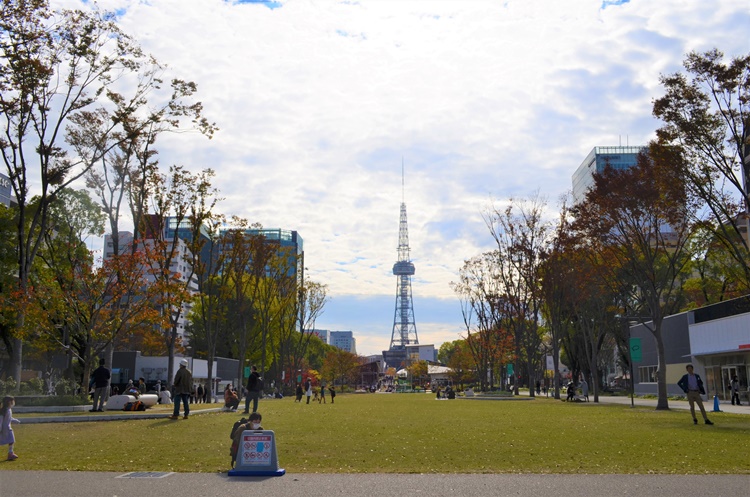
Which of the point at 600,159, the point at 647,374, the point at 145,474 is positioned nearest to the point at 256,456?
the point at 145,474

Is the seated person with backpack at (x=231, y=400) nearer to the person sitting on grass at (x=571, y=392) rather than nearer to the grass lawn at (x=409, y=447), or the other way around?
the grass lawn at (x=409, y=447)

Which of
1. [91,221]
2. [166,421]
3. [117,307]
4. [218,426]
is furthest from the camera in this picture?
[91,221]

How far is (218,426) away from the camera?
58.7 ft

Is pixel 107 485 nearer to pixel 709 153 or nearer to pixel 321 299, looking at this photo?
pixel 709 153

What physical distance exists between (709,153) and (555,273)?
20.6 metres

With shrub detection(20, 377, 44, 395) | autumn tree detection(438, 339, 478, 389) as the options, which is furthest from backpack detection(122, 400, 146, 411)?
autumn tree detection(438, 339, 478, 389)

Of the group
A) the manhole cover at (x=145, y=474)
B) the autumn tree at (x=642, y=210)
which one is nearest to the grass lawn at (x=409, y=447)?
the manhole cover at (x=145, y=474)

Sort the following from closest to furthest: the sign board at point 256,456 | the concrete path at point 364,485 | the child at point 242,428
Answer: the concrete path at point 364,485
the sign board at point 256,456
the child at point 242,428

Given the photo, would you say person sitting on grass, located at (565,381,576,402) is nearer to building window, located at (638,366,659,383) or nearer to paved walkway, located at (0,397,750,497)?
building window, located at (638,366,659,383)

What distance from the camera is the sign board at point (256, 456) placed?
9.52 m

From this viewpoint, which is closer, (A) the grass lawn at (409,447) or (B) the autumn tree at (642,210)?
(A) the grass lawn at (409,447)

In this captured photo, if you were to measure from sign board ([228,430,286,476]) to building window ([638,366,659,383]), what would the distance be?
47.5 meters

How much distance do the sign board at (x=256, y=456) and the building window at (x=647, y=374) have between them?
47.5 metres

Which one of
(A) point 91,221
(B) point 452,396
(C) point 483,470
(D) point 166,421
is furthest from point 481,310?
(C) point 483,470
